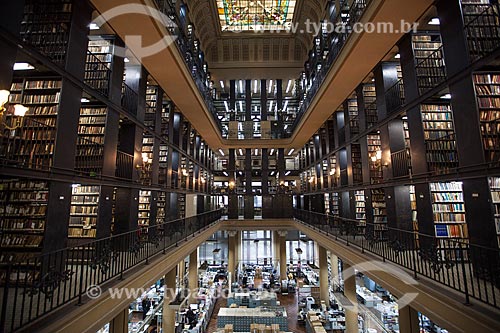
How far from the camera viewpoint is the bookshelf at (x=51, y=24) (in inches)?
163

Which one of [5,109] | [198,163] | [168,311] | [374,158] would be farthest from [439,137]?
[198,163]

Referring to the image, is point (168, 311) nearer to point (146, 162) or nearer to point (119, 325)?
point (119, 325)

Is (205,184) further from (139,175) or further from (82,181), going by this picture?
(82,181)

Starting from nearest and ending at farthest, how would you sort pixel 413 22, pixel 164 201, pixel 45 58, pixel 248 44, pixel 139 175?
1. pixel 45 58
2. pixel 413 22
3. pixel 139 175
4. pixel 164 201
5. pixel 248 44

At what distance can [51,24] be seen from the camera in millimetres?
4391

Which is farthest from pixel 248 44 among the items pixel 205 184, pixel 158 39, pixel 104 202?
pixel 104 202

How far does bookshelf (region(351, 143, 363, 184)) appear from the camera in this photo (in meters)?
9.00

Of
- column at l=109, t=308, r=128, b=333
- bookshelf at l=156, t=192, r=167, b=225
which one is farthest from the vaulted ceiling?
column at l=109, t=308, r=128, b=333

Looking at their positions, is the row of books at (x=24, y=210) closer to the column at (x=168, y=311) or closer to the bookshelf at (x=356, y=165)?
the column at (x=168, y=311)

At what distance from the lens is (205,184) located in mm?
14562

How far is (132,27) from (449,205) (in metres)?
7.53

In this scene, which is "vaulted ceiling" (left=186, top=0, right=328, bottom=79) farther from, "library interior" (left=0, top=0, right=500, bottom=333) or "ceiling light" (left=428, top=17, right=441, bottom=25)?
"ceiling light" (left=428, top=17, right=441, bottom=25)

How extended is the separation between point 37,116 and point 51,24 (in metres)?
1.59

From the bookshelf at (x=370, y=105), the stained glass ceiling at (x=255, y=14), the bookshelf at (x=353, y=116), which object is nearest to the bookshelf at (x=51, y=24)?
the bookshelf at (x=370, y=105)
